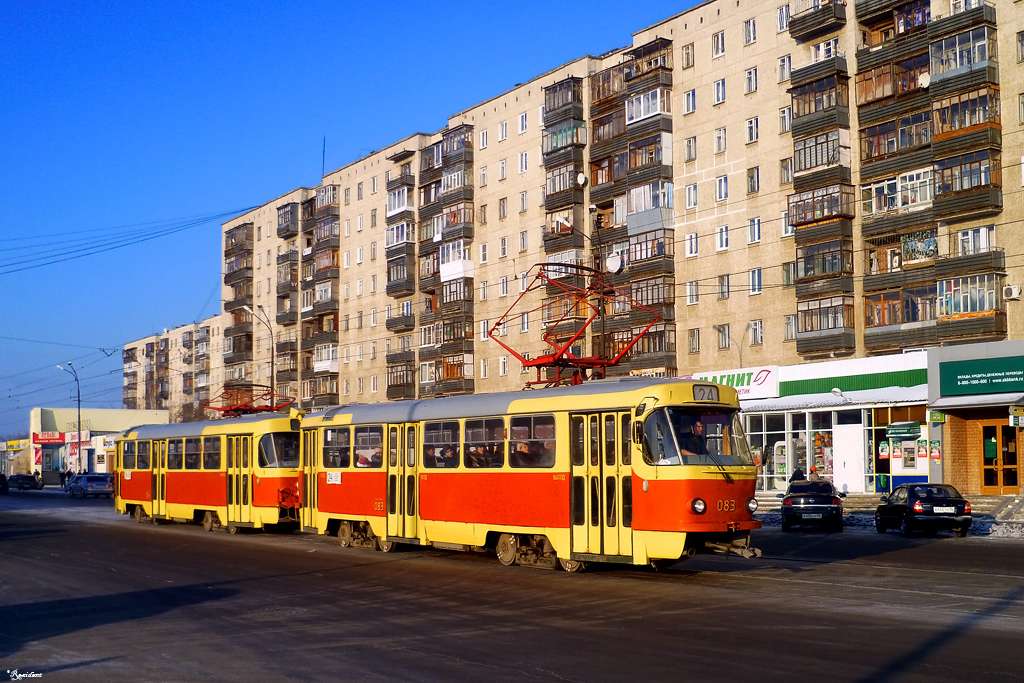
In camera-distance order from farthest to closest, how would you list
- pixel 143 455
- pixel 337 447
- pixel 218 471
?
pixel 143 455 < pixel 218 471 < pixel 337 447

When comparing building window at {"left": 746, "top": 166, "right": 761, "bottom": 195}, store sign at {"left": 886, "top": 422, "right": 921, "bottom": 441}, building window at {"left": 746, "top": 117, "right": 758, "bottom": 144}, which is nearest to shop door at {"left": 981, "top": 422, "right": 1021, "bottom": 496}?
store sign at {"left": 886, "top": 422, "right": 921, "bottom": 441}

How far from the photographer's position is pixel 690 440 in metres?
16.7

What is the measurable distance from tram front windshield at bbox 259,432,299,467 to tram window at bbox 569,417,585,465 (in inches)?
500

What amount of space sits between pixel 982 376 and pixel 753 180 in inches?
586

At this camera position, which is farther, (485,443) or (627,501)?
(485,443)

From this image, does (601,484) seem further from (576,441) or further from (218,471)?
(218,471)

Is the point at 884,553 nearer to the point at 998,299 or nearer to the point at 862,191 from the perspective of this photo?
the point at 998,299

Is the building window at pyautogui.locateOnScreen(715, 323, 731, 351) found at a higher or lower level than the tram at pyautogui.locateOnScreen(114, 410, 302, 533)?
higher

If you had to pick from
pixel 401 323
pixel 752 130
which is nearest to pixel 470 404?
pixel 752 130

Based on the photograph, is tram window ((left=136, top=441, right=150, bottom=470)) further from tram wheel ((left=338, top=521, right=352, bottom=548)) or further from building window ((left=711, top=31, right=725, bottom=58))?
building window ((left=711, top=31, right=725, bottom=58))

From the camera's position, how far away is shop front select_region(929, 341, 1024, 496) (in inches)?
1503

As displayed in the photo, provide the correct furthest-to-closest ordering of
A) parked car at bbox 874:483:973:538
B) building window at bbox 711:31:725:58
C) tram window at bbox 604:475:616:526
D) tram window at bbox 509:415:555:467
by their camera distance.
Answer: building window at bbox 711:31:725:58 → parked car at bbox 874:483:973:538 → tram window at bbox 509:415:555:467 → tram window at bbox 604:475:616:526

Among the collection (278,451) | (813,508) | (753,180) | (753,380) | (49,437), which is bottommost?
(49,437)

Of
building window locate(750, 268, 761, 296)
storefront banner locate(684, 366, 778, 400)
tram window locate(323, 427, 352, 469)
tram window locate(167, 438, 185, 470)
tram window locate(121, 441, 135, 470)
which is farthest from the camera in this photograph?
building window locate(750, 268, 761, 296)
